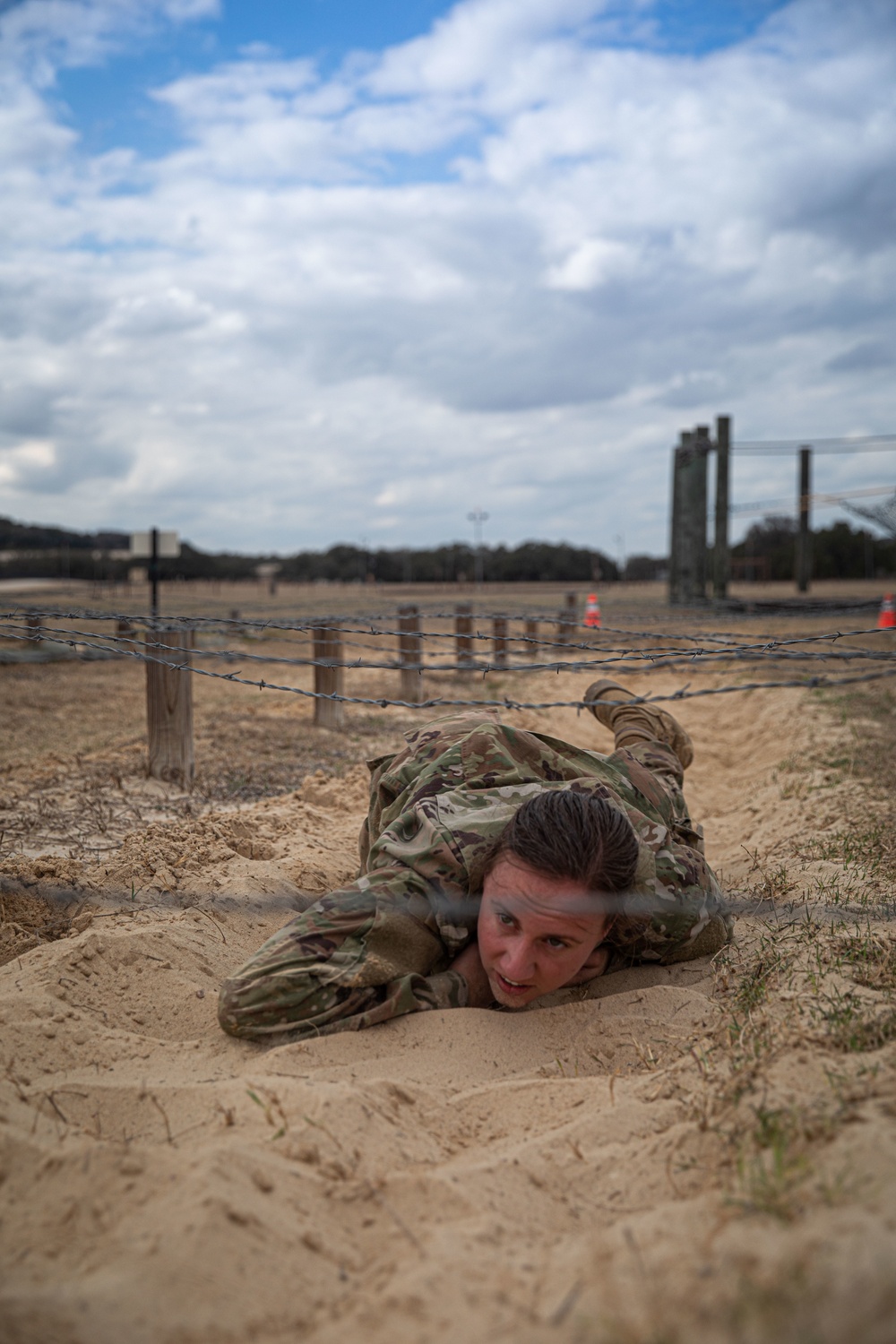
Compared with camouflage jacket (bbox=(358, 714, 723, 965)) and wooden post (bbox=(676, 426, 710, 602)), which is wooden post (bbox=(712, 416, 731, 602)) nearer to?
wooden post (bbox=(676, 426, 710, 602))

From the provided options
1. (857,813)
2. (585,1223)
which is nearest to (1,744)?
(857,813)

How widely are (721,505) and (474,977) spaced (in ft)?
47.0

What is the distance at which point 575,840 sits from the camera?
8.10 feet

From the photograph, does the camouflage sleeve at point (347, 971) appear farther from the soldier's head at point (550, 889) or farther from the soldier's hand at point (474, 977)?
the soldier's head at point (550, 889)

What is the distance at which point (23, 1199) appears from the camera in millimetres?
1695

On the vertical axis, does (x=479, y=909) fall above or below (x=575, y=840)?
below

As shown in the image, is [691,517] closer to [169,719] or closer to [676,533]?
[676,533]

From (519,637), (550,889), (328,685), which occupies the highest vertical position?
(519,637)

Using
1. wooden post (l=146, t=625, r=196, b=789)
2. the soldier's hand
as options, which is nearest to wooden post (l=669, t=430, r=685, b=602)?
wooden post (l=146, t=625, r=196, b=789)

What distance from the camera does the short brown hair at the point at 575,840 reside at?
245 cm

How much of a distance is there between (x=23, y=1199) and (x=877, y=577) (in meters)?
31.7

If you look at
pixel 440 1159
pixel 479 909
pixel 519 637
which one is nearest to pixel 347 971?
pixel 479 909

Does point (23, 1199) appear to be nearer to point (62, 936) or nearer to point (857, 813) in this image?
point (62, 936)

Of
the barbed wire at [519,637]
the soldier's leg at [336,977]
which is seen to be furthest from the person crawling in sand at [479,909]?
the barbed wire at [519,637]
